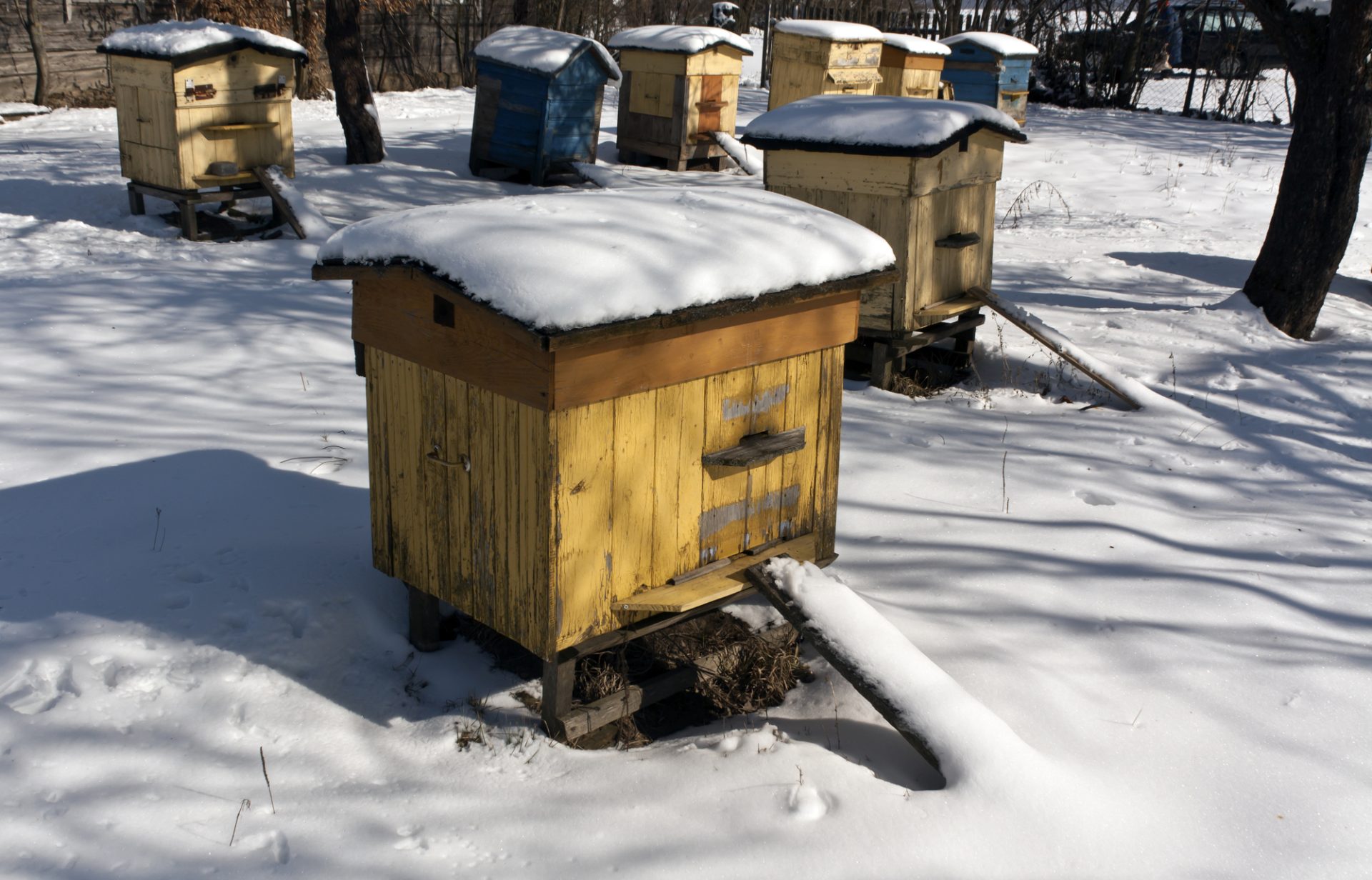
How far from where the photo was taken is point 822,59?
14.0 m

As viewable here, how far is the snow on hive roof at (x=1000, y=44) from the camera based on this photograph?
17.2m

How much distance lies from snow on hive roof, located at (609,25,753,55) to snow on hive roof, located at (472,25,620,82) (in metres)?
0.91

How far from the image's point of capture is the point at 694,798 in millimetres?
3490

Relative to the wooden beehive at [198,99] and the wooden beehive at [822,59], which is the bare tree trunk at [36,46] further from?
the wooden beehive at [822,59]

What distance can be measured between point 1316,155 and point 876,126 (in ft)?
12.4

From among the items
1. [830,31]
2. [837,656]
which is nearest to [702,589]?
[837,656]

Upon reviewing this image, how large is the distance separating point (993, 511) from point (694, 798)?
2.58 meters

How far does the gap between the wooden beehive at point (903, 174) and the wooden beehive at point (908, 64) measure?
8.06m

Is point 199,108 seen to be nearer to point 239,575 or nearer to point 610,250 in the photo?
point 239,575

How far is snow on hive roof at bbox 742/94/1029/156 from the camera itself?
22.2ft

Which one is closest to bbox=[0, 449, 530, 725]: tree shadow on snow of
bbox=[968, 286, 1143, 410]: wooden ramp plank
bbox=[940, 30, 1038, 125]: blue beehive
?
bbox=[968, 286, 1143, 410]: wooden ramp plank

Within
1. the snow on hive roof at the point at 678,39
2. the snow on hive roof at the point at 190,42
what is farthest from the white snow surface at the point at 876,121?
the snow on hive roof at the point at 678,39

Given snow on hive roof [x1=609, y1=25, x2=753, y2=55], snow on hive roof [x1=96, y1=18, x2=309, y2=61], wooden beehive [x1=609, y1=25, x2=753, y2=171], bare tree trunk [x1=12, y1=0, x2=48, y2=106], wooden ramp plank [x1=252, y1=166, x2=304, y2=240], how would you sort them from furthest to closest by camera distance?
bare tree trunk [x1=12, y1=0, x2=48, y2=106] → wooden beehive [x1=609, y1=25, x2=753, y2=171] → snow on hive roof [x1=609, y1=25, x2=753, y2=55] → wooden ramp plank [x1=252, y1=166, x2=304, y2=240] → snow on hive roof [x1=96, y1=18, x2=309, y2=61]

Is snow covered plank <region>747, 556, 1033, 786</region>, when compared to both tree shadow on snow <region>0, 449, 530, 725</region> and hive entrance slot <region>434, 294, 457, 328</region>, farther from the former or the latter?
hive entrance slot <region>434, 294, 457, 328</region>
